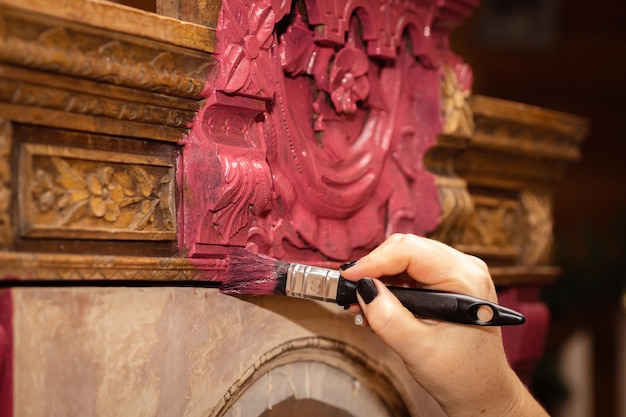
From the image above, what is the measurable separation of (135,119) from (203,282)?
0.77ft

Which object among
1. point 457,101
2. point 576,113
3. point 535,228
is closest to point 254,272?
point 457,101

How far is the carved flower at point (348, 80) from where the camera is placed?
131 cm

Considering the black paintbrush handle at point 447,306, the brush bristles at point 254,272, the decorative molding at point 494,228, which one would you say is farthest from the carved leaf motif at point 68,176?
the decorative molding at point 494,228

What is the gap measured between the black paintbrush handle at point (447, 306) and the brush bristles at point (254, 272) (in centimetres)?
8

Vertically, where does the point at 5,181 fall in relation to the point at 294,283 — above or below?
above

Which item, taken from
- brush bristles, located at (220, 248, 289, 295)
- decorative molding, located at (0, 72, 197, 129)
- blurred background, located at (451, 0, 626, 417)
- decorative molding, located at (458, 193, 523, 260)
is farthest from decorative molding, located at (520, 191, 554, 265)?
blurred background, located at (451, 0, 626, 417)

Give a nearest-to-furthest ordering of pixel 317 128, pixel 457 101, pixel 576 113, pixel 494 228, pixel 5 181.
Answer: pixel 5 181
pixel 317 128
pixel 457 101
pixel 494 228
pixel 576 113

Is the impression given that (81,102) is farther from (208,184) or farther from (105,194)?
(208,184)

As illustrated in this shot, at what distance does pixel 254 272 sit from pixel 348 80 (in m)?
0.35

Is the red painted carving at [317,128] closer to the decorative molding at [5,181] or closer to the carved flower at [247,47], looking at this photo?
the carved flower at [247,47]

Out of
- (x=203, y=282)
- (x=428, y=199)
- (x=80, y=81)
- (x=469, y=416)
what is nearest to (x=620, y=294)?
(x=428, y=199)

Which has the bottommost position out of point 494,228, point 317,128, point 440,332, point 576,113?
point 440,332

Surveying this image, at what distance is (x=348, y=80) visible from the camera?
133 cm

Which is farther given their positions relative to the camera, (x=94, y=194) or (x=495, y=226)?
(x=495, y=226)
